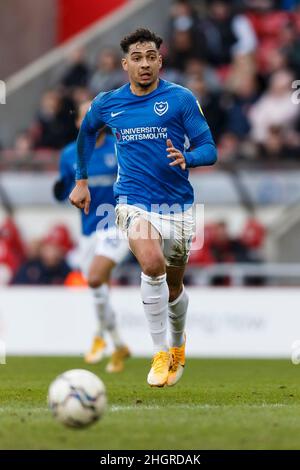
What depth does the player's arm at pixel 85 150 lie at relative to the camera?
9.29 meters

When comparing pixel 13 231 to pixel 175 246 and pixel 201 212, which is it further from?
pixel 175 246

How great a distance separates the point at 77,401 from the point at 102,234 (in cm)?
626

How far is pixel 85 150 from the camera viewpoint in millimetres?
9500

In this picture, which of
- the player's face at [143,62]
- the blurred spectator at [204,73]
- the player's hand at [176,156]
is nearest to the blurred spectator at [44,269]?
the blurred spectator at [204,73]

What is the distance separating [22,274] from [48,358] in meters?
2.75

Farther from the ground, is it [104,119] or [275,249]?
[275,249]

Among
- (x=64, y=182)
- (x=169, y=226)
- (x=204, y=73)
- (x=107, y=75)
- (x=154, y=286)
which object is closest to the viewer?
(x=154, y=286)

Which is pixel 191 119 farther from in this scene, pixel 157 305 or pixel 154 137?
pixel 157 305

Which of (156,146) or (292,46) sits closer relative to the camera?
(156,146)

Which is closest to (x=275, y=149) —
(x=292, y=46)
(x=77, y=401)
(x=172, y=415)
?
(x=292, y=46)

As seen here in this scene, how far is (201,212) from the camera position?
1753 centimetres

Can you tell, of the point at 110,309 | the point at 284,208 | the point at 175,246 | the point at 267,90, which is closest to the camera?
the point at 175,246
